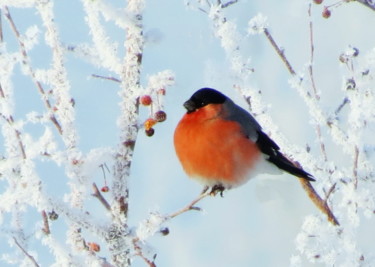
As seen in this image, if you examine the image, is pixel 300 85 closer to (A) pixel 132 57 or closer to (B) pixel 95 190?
(A) pixel 132 57

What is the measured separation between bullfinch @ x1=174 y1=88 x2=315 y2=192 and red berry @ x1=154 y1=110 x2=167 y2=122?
0.51 m

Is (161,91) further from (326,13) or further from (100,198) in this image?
(326,13)

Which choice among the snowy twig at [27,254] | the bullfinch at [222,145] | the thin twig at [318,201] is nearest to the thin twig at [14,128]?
the snowy twig at [27,254]

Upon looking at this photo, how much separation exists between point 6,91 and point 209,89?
106 centimetres

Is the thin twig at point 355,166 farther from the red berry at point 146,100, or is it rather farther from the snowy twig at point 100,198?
the snowy twig at point 100,198

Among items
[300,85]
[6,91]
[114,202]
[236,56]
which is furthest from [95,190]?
[300,85]

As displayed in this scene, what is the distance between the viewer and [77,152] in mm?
1976

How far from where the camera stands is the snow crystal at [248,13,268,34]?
9.45ft

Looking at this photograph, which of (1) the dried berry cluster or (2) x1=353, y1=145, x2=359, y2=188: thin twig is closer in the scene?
(1) the dried berry cluster

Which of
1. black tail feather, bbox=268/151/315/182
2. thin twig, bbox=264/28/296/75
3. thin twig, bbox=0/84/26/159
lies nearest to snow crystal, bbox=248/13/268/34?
thin twig, bbox=264/28/296/75

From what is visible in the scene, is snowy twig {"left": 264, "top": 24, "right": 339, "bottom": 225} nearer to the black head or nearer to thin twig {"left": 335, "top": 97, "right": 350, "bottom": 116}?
thin twig {"left": 335, "top": 97, "right": 350, "bottom": 116}

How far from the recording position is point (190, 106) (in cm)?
302

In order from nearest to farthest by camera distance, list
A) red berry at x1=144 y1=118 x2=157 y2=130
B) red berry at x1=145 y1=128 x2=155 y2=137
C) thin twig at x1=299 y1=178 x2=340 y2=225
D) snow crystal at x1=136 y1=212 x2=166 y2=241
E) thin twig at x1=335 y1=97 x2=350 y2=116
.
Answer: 1. snow crystal at x1=136 y1=212 x2=166 y2=241
2. red berry at x1=144 y1=118 x2=157 y2=130
3. red berry at x1=145 y1=128 x2=155 y2=137
4. thin twig at x1=299 y1=178 x2=340 y2=225
5. thin twig at x1=335 y1=97 x2=350 y2=116

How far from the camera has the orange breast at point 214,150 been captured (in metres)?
2.80
